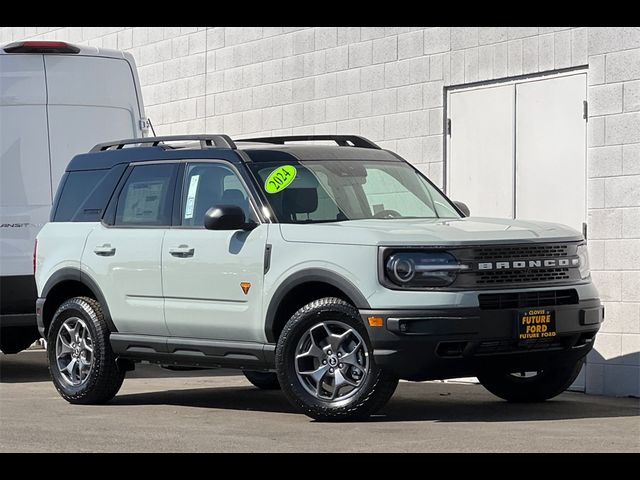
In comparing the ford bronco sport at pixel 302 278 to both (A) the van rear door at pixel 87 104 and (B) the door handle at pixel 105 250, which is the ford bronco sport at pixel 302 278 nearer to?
(B) the door handle at pixel 105 250

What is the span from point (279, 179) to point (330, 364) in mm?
1557

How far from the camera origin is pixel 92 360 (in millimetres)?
11234

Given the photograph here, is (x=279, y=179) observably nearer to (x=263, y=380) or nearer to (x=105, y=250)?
(x=105, y=250)

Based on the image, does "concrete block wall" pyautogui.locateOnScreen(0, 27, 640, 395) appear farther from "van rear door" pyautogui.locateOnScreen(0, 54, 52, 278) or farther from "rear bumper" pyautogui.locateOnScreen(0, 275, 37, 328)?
"rear bumper" pyautogui.locateOnScreen(0, 275, 37, 328)

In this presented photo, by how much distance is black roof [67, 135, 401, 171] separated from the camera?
34.7ft

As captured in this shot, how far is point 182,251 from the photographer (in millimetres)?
10484

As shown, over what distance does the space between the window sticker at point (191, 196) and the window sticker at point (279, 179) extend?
0.67 meters

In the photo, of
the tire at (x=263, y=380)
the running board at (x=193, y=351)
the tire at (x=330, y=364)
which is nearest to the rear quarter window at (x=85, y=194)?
the running board at (x=193, y=351)

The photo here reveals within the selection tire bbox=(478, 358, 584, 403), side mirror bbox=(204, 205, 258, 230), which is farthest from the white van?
tire bbox=(478, 358, 584, 403)

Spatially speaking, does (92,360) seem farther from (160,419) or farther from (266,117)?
(266,117)

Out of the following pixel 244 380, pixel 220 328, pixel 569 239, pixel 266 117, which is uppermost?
pixel 266 117

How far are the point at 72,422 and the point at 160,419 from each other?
2.05 feet

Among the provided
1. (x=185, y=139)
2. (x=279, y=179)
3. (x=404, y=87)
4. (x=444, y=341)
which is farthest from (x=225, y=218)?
(x=404, y=87)

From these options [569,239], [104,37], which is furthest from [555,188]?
[104,37]
